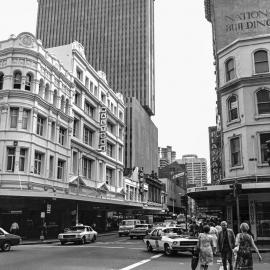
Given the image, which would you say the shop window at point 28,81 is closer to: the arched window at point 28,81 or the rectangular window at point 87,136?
the arched window at point 28,81

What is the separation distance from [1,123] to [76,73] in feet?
50.6

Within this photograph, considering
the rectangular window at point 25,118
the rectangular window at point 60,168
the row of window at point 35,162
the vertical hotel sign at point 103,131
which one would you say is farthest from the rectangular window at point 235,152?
the vertical hotel sign at point 103,131

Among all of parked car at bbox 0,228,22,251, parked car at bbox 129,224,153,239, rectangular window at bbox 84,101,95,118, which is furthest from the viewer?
rectangular window at bbox 84,101,95,118

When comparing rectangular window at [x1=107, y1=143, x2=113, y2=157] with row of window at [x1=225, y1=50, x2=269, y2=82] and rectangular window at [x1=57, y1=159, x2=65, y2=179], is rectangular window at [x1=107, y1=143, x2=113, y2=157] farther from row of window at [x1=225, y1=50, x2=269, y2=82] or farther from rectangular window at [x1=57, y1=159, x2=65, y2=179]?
row of window at [x1=225, y1=50, x2=269, y2=82]

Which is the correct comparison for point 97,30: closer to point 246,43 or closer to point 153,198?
point 153,198

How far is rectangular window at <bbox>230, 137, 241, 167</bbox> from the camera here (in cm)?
2617

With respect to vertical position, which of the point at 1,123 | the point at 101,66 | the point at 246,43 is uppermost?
the point at 101,66

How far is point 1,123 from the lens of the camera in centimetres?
3631

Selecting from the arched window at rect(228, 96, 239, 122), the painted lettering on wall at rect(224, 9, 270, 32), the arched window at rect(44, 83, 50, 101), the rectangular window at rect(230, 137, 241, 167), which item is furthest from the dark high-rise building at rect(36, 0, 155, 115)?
the rectangular window at rect(230, 137, 241, 167)

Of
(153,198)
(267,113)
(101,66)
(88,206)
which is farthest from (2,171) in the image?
(101,66)

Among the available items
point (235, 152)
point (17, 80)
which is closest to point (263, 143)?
point (235, 152)

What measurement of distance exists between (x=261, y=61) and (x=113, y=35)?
12319 cm

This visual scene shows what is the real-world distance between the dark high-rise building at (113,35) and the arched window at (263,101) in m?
116

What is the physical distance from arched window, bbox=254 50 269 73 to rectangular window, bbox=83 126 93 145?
1141 inches
